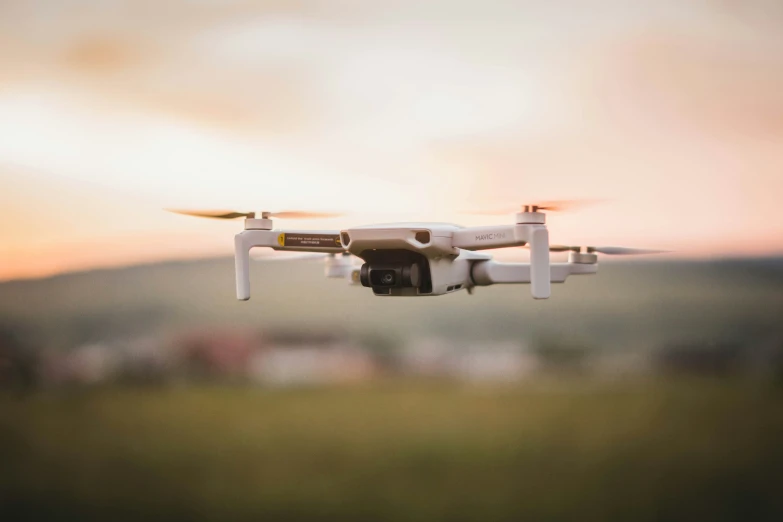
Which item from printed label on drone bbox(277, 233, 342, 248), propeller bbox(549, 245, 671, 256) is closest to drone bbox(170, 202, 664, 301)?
printed label on drone bbox(277, 233, 342, 248)

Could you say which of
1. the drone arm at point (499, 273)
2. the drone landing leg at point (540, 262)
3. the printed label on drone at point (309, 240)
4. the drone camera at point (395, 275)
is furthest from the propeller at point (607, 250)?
the printed label on drone at point (309, 240)

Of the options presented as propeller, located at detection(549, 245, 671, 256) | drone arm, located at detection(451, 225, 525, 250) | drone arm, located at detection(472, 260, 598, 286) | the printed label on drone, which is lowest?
drone arm, located at detection(472, 260, 598, 286)

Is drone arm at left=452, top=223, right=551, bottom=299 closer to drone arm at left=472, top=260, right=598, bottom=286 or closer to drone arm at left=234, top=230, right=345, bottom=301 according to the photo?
drone arm at left=472, top=260, right=598, bottom=286

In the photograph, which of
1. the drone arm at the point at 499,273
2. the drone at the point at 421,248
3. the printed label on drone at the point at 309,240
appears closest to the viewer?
the drone at the point at 421,248

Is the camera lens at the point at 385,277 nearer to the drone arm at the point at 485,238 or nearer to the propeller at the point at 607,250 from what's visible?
the drone arm at the point at 485,238

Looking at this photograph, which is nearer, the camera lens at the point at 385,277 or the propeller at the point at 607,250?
the camera lens at the point at 385,277

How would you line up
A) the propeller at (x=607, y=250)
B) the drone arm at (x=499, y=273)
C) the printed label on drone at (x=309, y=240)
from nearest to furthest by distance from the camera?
1. the printed label on drone at (x=309, y=240)
2. the drone arm at (x=499, y=273)
3. the propeller at (x=607, y=250)

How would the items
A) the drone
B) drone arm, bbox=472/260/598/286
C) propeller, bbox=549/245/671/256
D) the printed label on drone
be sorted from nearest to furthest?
the drone
the printed label on drone
drone arm, bbox=472/260/598/286
propeller, bbox=549/245/671/256

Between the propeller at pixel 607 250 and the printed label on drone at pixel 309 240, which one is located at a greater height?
the printed label on drone at pixel 309 240
